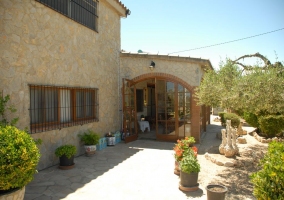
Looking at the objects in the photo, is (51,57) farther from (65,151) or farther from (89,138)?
(89,138)

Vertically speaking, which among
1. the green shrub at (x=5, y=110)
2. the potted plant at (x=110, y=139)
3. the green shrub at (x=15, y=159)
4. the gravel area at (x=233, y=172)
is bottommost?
the gravel area at (x=233, y=172)

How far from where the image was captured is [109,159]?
25.7 ft

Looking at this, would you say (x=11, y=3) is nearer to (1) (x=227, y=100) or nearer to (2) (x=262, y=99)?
(1) (x=227, y=100)

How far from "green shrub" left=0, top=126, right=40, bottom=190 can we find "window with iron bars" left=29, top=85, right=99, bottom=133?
7.52 feet

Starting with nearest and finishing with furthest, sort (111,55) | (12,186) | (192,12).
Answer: (12,186) < (111,55) < (192,12)

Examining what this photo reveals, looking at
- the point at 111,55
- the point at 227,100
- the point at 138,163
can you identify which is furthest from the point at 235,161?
the point at 111,55

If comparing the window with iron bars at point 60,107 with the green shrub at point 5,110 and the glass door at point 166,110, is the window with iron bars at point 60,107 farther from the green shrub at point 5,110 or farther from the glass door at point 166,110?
the glass door at point 166,110

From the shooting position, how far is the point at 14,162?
11.9 ft

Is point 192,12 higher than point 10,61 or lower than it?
higher

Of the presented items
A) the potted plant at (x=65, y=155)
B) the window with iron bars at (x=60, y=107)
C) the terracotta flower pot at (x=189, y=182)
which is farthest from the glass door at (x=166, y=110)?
the terracotta flower pot at (x=189, y=182)

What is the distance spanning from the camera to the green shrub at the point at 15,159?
3.58 meters

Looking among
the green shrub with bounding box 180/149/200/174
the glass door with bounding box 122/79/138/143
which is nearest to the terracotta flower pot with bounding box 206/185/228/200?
the green shrub with bounding box 180/149/200/174

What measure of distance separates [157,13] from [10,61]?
1102cm

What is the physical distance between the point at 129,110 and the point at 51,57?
4812 mm
